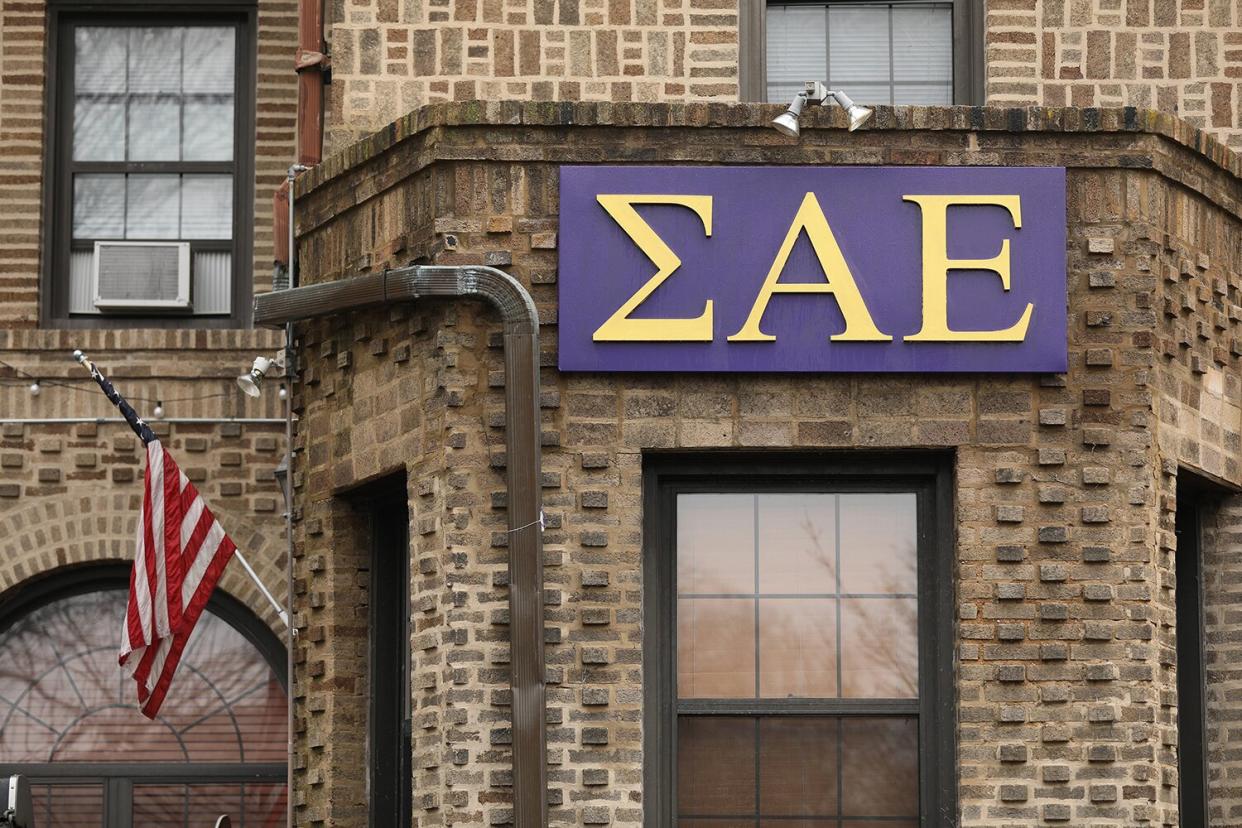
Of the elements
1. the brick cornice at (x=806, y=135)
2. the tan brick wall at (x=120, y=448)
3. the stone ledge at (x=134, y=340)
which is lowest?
the tan brick wall at (x=120, y=448)

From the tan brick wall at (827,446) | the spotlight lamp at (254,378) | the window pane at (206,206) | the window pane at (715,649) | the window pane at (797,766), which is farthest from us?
the window pane at (206,206)

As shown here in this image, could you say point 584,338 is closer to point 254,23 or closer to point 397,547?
point 397,547

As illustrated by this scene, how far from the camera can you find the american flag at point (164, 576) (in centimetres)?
1315

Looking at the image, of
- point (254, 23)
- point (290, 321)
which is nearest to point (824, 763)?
point (290, 321)

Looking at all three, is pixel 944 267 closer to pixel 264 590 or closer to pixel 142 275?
pixel 264 590

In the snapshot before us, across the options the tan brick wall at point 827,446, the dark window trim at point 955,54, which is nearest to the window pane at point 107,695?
the tan brick wall at point 827,446

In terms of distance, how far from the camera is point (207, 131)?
1574cm

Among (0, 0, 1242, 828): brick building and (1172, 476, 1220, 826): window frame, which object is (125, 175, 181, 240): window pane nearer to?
(0, 0, 1242, 828): brick building

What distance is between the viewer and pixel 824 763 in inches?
479

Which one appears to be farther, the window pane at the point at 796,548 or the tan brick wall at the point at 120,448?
the tan brick wall at the point at 120,448

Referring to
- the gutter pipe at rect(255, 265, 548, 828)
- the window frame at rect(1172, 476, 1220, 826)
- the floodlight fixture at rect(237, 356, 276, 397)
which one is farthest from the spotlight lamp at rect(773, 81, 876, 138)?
the floodlight fixture at rect(237, 356, 276, 397)

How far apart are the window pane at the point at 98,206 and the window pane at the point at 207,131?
1.59 feet

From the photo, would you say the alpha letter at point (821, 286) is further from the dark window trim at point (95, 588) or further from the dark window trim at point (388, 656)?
the dark window trim at point (95, 588)

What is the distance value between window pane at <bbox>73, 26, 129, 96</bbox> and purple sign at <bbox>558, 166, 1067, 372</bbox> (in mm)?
4745
